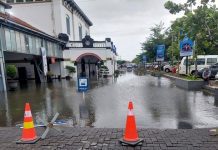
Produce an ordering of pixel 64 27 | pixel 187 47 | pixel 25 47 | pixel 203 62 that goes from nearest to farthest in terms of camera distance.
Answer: pixel 187 47 → pixel 25 47 → pixel 203 62 → pixel 64 27

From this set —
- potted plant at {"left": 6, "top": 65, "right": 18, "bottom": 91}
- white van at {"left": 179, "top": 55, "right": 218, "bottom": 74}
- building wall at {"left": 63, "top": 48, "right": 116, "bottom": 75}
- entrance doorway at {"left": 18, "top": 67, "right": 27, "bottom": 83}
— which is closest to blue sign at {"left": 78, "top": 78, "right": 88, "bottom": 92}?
potted plant at {"left": 6, "top": 65, "right": 18, "bottom": 91}

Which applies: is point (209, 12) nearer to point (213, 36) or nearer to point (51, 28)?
point (213, 36)

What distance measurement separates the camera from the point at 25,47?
16109mm

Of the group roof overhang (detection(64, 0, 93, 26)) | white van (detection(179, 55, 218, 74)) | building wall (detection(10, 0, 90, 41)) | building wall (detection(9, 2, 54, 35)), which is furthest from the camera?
roof overhang (detection(64, 0, 93, 26))

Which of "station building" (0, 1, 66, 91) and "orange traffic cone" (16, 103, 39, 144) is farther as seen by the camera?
"station building" (0, 1, 66, 91)

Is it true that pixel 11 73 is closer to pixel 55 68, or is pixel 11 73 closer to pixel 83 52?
pixel 55 68

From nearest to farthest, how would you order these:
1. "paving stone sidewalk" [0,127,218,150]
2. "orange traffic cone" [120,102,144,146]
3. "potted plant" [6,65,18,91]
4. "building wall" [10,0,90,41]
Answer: "paving stone sidewalk" [0,127,218,150] → "orange traffic cone" [120,102,144,146] → "potted plant" [6,65,18,91] → "building wall" [10,0,90,41]

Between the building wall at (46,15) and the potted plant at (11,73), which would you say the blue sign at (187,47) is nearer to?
the potted plant at (11,73)

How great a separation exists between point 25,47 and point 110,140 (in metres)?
14.4

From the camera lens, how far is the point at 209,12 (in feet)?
19.0

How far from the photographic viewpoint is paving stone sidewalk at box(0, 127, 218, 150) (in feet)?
12.3

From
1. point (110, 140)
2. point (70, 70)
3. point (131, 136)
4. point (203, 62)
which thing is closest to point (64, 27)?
point (70, 70)

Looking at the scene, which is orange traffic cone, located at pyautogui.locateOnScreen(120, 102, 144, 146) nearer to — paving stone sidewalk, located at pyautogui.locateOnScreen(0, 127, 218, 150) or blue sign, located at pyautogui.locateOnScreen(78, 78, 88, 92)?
paving stone sidewalk, located at pyautogui.locateOnScreen(0, 127, 218, 150)

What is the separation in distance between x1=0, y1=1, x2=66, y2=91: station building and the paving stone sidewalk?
33.6 ft
